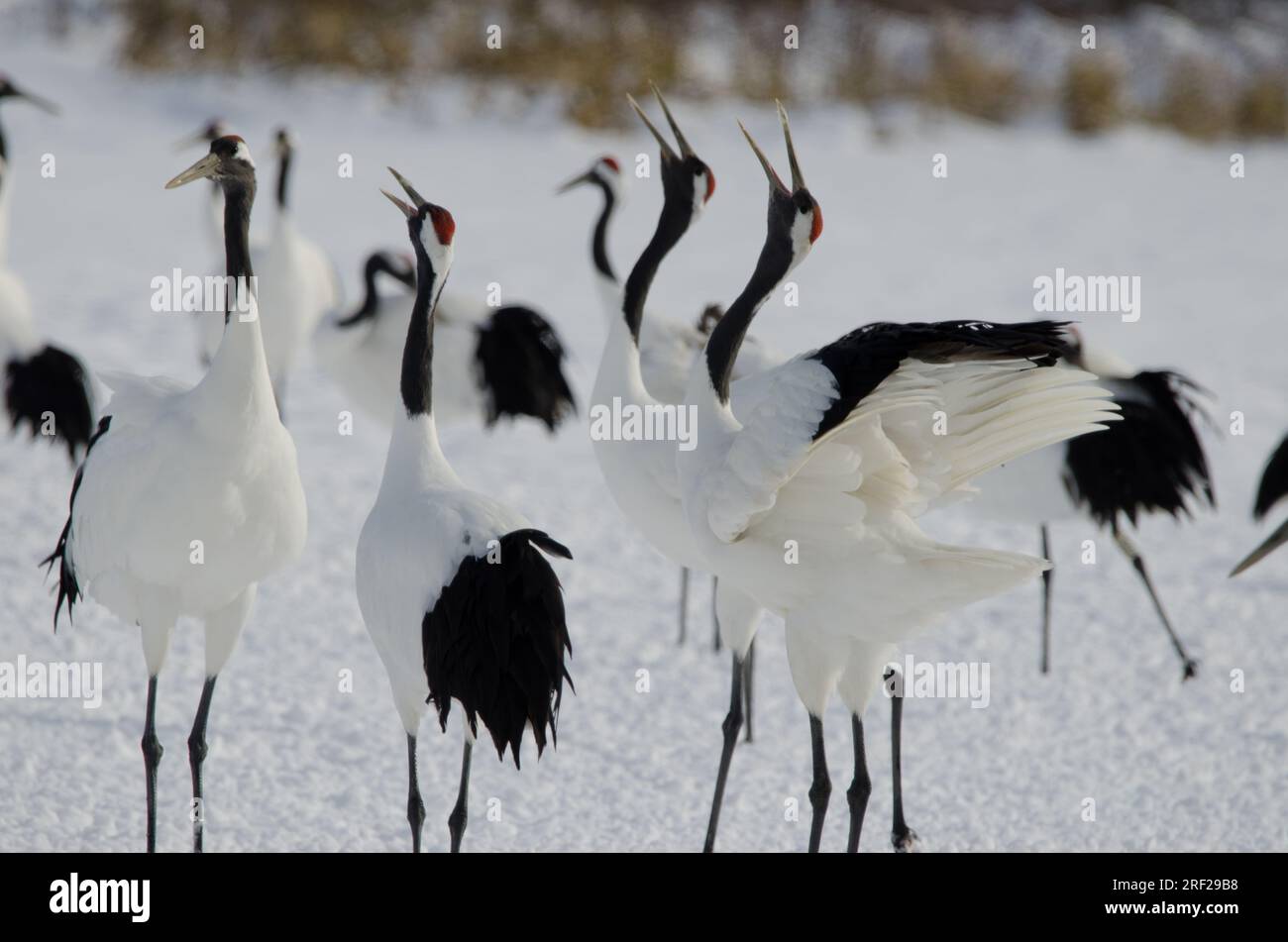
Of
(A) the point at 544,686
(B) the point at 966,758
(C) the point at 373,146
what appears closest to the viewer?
(A) the point at 544,686

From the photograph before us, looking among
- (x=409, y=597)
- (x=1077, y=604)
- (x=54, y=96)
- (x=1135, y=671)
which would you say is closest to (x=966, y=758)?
(x=1135, y=671)

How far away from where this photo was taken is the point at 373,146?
1428cm

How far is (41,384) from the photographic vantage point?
6441mm

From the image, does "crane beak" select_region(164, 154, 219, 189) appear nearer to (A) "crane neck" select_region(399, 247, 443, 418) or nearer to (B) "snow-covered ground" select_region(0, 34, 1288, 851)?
(A) "crane neck" select_region(399, 247, 443, 418)

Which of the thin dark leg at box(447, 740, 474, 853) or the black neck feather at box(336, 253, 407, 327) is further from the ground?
the black neck feather at box(336, 253, 407, 327)

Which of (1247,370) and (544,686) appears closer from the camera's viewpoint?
(544,686)

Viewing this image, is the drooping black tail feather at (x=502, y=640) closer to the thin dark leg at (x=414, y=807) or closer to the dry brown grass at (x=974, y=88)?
the thin dark leg at (x=414, y=807)

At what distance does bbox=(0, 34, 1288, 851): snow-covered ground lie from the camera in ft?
14.4

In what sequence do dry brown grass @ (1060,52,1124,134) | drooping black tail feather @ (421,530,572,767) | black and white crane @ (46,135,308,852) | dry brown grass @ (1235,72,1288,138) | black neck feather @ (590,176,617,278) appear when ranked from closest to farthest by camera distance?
drooping black tail feather @ (421,530,572,767)
black and white crane @ (46,135,308,852)
black neck feather @ (590,176,617,278)
dry brown grass @ (1060,52,1124,134)
dry brown grass @ (1235,72,1288,138)

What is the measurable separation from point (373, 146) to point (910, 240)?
4981 mm

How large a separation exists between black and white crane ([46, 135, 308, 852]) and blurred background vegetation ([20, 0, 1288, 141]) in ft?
39.2

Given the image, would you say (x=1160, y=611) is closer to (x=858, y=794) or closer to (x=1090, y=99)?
(x=858, y=794)

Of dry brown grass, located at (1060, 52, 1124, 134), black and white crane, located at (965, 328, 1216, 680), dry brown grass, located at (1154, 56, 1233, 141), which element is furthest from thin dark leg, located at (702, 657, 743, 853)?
dry brown grass, located at (1154, 56, 1233, 141)

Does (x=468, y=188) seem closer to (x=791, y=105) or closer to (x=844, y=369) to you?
(x=791, y=105)
